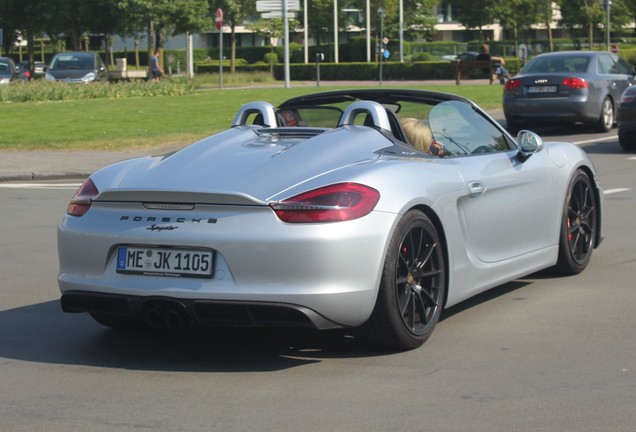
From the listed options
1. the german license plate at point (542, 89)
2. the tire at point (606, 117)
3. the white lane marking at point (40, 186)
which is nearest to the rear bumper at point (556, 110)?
the german license plate at point (542, 89)

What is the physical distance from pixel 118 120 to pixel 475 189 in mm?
20547

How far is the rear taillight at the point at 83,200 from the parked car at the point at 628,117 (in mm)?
13729

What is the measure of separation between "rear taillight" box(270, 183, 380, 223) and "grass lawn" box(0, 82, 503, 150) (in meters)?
16.1

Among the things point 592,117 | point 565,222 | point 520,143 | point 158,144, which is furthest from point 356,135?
point 592,117

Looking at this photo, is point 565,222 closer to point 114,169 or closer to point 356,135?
point 356,135

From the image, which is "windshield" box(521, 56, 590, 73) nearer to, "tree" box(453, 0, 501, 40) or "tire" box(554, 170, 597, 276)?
"tire" box(554, 170, 597, 276)

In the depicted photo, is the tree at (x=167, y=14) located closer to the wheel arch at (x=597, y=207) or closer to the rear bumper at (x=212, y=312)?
the wheel arch at (x=597, y=207)

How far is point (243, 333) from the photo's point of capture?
690 cm

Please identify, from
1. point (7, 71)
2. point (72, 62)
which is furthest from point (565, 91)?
point (7, 71)

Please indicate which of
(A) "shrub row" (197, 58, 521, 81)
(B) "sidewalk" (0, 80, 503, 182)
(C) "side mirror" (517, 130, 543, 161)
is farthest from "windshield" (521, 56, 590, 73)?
(A) "shrub row" (197, 58, 521, 81)

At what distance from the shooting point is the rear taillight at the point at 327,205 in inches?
230

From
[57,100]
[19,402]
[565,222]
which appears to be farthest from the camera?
[57,100]

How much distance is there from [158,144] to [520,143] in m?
14.7

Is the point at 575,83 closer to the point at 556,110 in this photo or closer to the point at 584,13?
the point at 556,110
